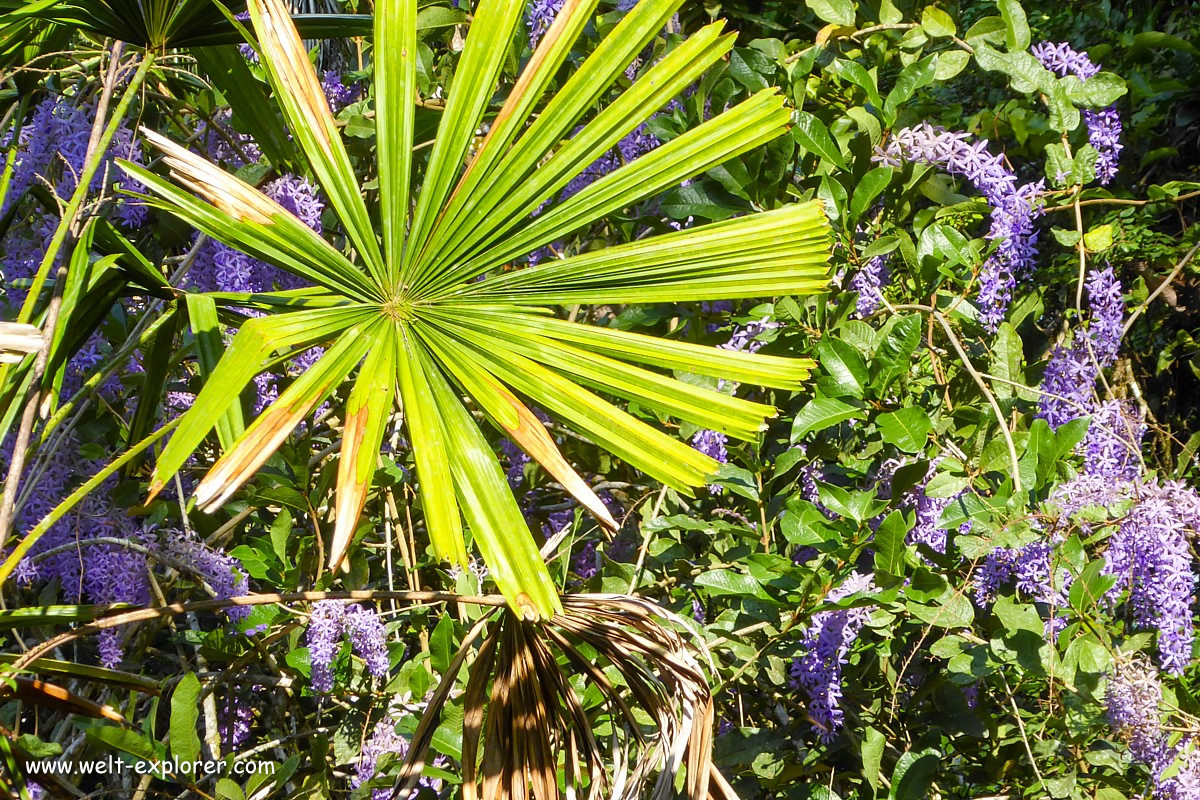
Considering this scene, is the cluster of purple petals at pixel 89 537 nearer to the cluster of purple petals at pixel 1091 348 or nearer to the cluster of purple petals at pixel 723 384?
the cluster of purple petals at pixel 723 384

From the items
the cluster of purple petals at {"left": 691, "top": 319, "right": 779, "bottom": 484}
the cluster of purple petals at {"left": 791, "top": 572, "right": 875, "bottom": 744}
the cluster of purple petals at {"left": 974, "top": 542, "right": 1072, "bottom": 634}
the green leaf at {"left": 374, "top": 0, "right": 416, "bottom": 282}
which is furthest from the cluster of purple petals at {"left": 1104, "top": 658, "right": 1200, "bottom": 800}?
the green leaf at {"left": 374, "top": 0, "right": 416, "bottom": 282}

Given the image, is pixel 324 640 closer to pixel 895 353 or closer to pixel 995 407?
pixel 895 353

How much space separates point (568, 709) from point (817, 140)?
1.12m

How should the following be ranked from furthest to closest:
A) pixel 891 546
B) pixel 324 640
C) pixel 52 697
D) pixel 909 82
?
pixel 909 82 → pixel 324 640 → pixel 891 546 → pixel 52 697

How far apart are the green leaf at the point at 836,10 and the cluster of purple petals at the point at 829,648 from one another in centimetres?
108

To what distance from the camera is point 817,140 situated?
175cm

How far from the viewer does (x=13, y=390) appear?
111 centimetres

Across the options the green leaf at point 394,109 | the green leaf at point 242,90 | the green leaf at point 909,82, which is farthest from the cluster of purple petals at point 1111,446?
the green leaf at point 242,90

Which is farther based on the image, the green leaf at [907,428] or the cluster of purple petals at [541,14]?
the cluster of purple petals at [541,14]

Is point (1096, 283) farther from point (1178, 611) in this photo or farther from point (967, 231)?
point (1178, 611)

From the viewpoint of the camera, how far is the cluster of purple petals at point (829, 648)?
5.17ft

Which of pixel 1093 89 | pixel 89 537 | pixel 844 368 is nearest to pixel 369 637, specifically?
pixel 89 537

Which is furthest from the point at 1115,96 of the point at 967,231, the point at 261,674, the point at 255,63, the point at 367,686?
the point at 261,674

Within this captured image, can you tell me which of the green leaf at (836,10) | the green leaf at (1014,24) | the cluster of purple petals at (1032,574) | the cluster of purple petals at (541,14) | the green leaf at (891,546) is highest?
the cluster of purple petals at (541,14)
